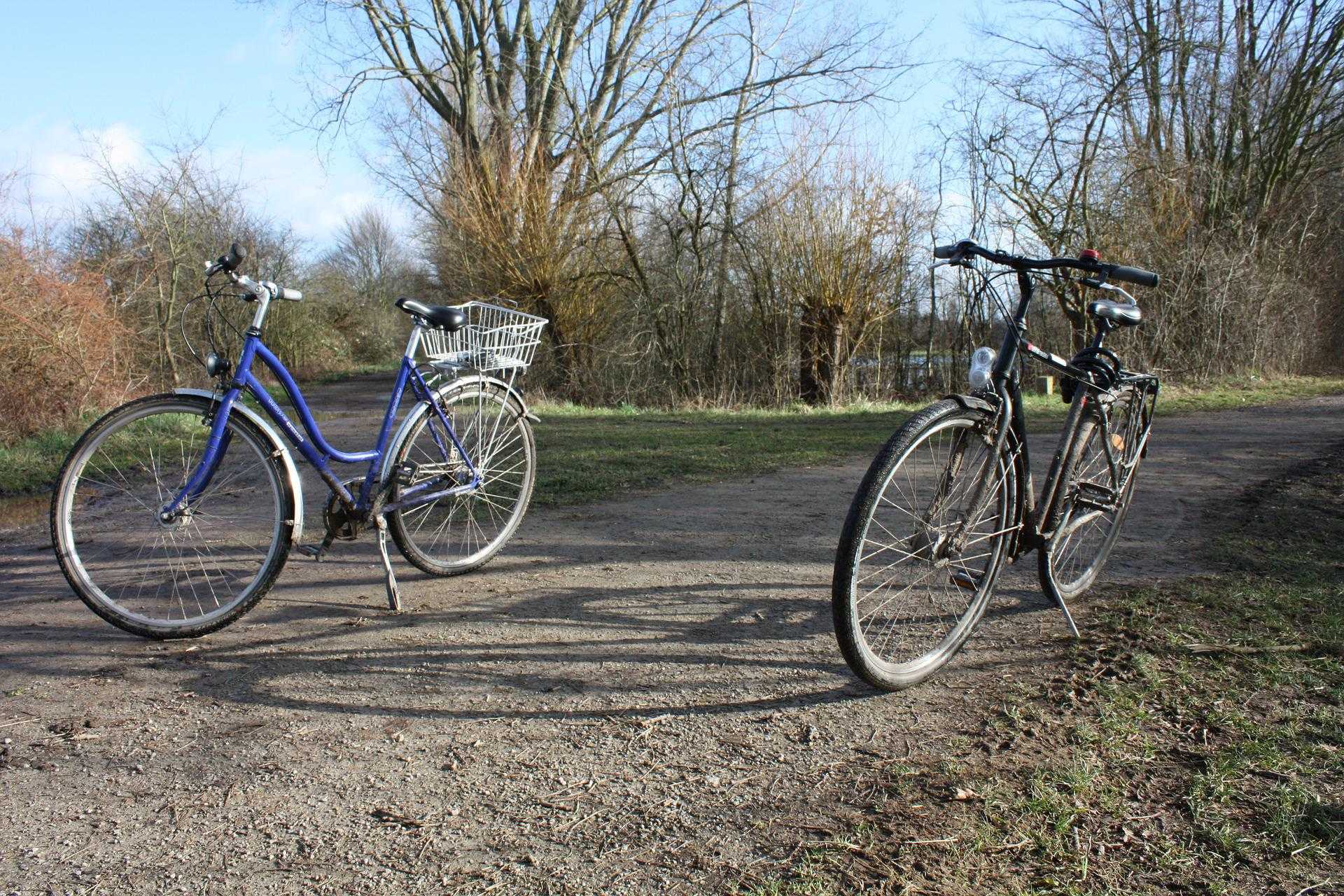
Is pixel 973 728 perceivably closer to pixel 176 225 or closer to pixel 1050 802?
pixel 1050 802

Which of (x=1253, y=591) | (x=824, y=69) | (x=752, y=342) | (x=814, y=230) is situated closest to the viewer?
(x=1253, y=591)

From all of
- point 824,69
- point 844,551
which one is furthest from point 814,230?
point 844,551

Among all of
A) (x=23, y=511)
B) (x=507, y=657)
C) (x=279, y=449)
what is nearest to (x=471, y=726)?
(x=507, y=657)

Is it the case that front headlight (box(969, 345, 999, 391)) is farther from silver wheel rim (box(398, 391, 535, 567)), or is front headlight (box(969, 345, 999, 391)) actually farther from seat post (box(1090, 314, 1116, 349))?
silver wheel rim (box(398, 391, 535, 567))

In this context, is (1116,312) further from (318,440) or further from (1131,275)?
(318,440)

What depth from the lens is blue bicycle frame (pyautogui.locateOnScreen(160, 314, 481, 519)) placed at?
3186mm

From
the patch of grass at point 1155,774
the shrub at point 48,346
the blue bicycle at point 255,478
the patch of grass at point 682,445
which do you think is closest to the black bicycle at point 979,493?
the patch of grass at point 1155,774

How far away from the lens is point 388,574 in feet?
11.3

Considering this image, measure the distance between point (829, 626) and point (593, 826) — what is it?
1486 millimetres

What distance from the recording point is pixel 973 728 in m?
2.40

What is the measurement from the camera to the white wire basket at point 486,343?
4.00 meters

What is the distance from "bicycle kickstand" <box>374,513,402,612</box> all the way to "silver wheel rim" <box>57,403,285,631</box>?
40 centimetres

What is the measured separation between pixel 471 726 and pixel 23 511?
16.2ft

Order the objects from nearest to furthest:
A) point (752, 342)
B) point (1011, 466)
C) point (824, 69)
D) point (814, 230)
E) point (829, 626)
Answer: point (1011, 466) < point (829, 626) < point (814, 230) < point (752, 342) < point (824, 69)
